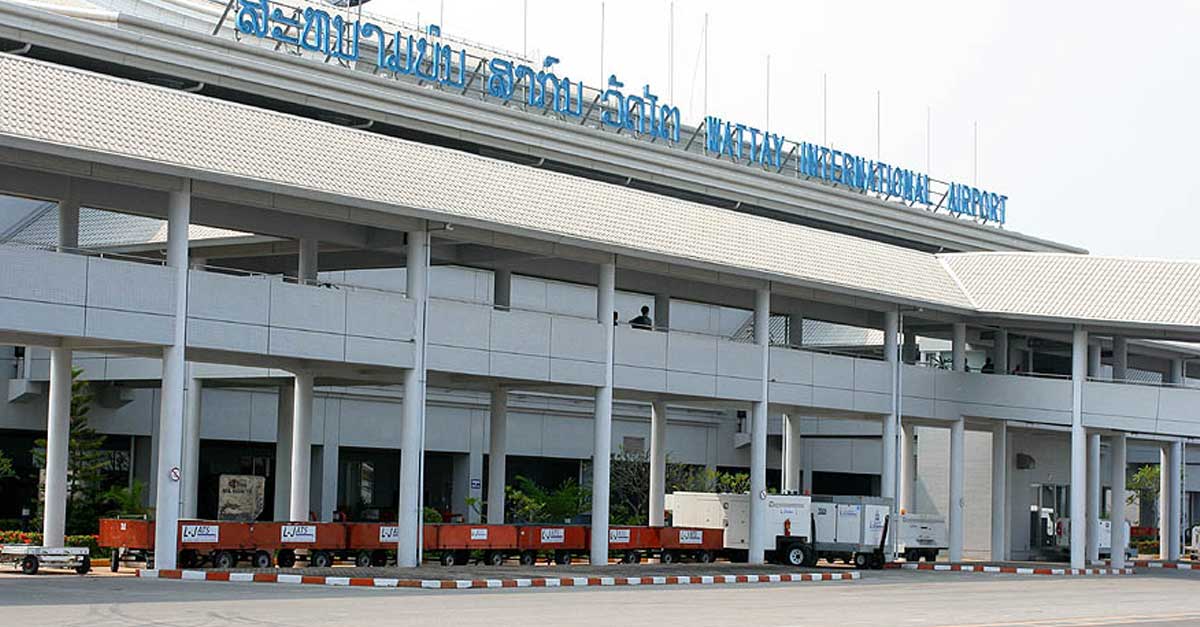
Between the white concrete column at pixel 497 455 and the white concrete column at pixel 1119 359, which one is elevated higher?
the white concrete column at pixel 1119 359

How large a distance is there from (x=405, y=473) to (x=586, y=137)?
84.7 ft

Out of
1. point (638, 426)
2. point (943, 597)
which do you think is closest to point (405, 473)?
point (943, 597)

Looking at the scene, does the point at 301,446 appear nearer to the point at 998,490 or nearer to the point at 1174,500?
the point at 998,490

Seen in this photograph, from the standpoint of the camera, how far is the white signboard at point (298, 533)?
38031 mm

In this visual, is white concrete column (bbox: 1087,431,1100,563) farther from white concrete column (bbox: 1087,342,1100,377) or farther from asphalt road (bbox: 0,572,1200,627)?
asphalt road (bbox: 0,572,1200,627)

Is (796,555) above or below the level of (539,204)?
below

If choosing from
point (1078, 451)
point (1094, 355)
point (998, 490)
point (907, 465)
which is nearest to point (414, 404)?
point (1078, 451)

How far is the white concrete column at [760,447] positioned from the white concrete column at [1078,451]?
10.8 metres

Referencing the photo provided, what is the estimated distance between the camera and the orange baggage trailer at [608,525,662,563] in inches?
1801

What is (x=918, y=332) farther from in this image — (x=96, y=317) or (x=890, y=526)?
(x=96, y=317)

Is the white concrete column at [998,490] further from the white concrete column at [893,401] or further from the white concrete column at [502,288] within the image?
the white concrete column at [502,288]

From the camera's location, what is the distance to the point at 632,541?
46219 millimetres

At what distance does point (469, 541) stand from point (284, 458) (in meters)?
8.74

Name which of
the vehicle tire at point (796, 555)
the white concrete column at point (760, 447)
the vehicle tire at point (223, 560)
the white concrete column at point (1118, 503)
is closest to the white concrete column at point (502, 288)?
the white concrete column at point (760, 447)
